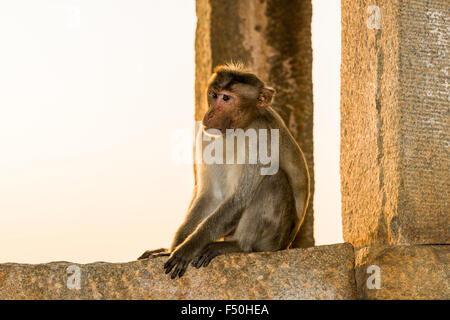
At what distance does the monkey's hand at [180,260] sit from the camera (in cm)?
398

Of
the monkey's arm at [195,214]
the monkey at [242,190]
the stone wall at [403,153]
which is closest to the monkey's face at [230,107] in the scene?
the monkey at [242,190]

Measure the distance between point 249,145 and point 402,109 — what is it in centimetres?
113

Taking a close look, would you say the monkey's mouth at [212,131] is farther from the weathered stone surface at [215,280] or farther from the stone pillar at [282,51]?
the stone pillar at [282,51]

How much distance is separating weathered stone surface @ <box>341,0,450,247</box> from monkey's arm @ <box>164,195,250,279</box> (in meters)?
0.78

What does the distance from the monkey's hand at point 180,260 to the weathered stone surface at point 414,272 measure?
103 centimetres

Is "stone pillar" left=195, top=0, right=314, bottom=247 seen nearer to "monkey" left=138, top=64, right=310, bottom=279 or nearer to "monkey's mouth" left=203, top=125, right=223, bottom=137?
"monkey" left=138, top=64, right=310, bottom=279

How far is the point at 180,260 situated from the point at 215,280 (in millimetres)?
275

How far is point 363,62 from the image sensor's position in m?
4.30

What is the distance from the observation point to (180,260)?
161 inches

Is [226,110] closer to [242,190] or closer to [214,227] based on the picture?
[242,190]

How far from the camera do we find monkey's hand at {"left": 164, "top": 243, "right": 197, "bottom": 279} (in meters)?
3.98
